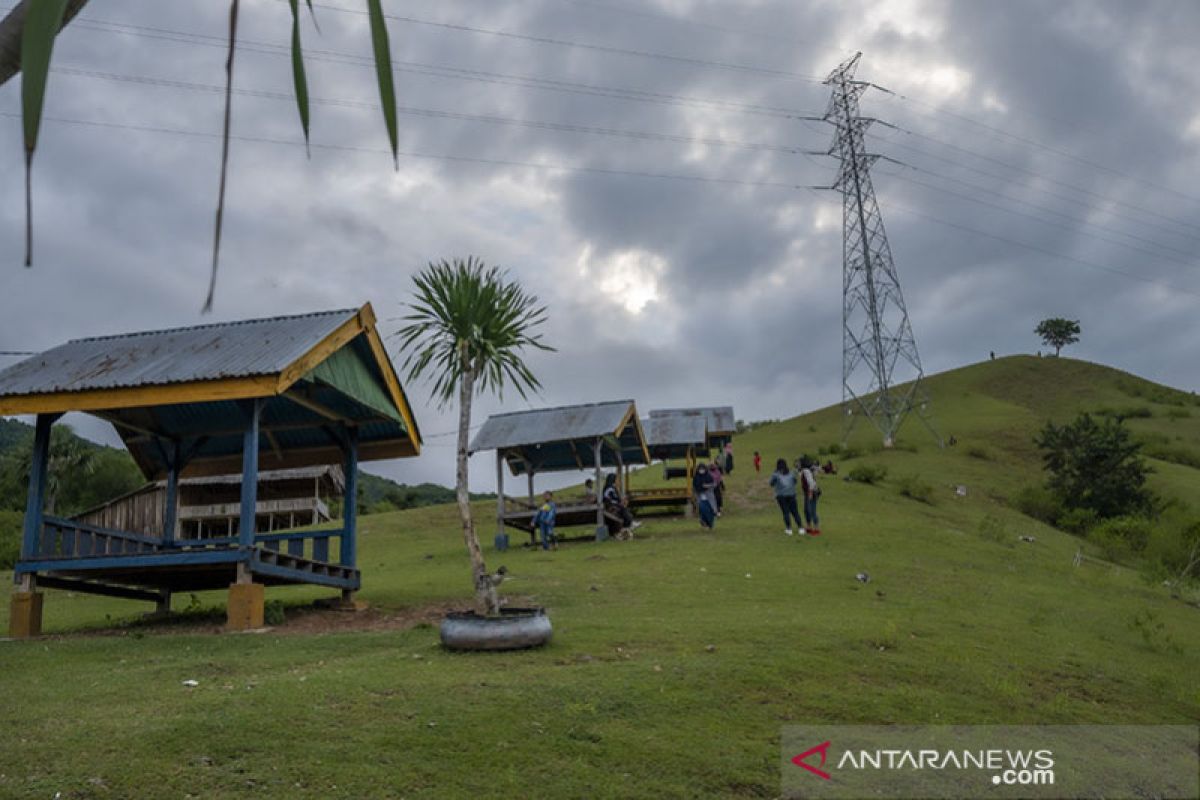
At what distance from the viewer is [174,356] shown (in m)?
14.0

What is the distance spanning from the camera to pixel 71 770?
19.4ft

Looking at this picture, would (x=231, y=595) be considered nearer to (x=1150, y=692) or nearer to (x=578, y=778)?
(x=578, y=778)

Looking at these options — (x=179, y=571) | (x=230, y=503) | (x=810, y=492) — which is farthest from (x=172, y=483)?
(x=230, y=503)

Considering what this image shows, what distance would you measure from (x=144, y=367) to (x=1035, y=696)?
12.7 metres

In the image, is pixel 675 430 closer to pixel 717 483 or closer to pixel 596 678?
pixel 717 483

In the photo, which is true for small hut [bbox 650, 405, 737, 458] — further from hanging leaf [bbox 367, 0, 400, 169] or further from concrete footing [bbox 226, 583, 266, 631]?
hanging leaf [bbox 367, 0, 400, 169]

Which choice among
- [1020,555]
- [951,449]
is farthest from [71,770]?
[951,449]

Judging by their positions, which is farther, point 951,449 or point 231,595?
point 951,449

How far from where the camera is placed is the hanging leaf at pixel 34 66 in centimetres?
172

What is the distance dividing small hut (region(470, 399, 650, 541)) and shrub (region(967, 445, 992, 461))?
1187 inches

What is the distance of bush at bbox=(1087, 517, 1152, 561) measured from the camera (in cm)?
3278

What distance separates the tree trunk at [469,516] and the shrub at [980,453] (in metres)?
48.2

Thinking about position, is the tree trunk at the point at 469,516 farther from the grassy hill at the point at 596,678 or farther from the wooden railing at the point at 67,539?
the wooden railing at the point at 67,539

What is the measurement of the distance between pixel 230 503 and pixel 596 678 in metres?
35.0
